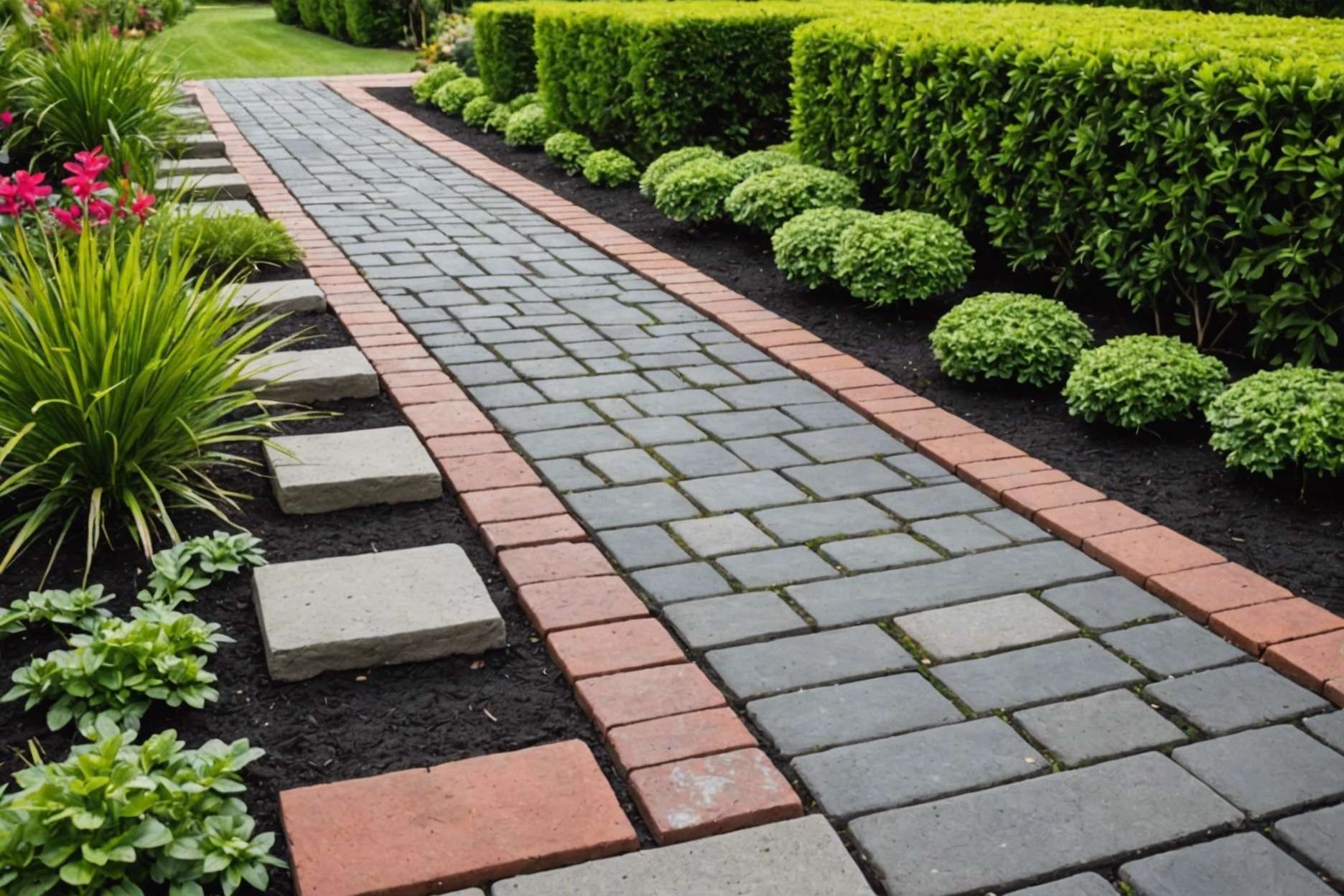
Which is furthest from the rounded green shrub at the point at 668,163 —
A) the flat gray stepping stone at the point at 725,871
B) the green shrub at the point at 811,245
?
the flat gray stepping stone at the point at 725,871

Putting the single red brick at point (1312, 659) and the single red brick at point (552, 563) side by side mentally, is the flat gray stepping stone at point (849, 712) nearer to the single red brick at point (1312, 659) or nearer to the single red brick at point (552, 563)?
the single red brick at point (552, 563)

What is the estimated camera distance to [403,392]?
4184mm

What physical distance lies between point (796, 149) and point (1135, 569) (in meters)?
4.50

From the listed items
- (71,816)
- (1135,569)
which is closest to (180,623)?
(71,816)

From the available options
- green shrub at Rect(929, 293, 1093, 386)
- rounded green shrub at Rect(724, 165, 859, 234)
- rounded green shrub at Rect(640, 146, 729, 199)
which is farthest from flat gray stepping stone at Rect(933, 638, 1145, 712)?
rounded green shrub at Rect(640, 146, 729, 199)

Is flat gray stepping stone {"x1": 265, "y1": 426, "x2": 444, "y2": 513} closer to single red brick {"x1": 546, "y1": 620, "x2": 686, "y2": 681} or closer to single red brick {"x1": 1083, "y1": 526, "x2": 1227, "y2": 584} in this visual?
single red brick {"x1": 546, "y1": 620, "x2": 686, "y2": 681}

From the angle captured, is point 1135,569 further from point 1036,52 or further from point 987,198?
point 987,198

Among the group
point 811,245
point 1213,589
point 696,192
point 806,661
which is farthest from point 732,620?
point 696,192

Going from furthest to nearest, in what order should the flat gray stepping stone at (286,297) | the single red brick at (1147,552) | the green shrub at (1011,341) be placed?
the flat gray stepping stone at (286,297) → the green shrub at (1011,341) → the single red brick at (1147,552)

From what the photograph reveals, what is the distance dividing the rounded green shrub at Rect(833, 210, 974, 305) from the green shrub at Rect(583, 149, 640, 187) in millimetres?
3101

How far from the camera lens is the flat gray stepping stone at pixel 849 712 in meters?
2.41

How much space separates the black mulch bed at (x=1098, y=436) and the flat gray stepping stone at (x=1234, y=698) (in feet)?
1.51

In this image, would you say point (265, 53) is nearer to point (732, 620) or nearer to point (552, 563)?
point (552, 563)

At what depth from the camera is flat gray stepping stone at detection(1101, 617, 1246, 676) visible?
106 inches
